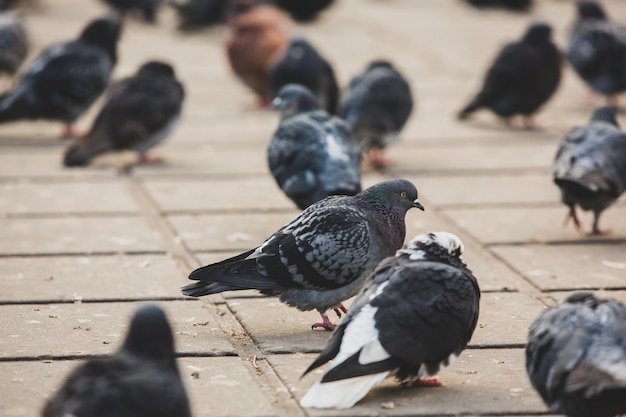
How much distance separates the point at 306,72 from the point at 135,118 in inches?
73.8

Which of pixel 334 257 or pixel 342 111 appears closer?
pixel 334 257

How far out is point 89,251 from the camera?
6.66m

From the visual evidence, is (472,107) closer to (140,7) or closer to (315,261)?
(315,261)

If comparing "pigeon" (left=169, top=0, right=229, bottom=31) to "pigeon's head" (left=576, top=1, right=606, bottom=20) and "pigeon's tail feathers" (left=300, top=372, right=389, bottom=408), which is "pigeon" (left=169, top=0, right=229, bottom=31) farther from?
"pigeon's tail feathers" (left=300, top=372, right=389, bottom=408)

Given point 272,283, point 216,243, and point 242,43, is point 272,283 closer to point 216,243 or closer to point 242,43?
point 216,243

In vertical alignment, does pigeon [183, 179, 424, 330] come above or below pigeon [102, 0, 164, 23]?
above

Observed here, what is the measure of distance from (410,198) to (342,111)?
3579mm

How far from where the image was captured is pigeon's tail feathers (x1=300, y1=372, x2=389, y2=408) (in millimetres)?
4223

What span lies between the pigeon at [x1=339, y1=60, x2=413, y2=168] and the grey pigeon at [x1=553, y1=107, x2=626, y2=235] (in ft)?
6.20

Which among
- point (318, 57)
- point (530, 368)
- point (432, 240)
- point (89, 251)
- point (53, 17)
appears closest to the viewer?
point (530, 368)

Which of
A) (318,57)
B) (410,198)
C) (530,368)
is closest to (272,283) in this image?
(410,198)

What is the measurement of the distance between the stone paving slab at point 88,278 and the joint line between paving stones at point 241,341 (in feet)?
0.61

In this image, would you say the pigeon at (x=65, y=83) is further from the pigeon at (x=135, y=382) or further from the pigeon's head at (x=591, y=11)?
the pigeon at (x=135, y=382)

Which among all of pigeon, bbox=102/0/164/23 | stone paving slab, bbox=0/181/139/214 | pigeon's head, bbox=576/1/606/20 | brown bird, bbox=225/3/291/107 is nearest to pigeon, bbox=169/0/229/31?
pigeon, bbox=102/0/164/23
